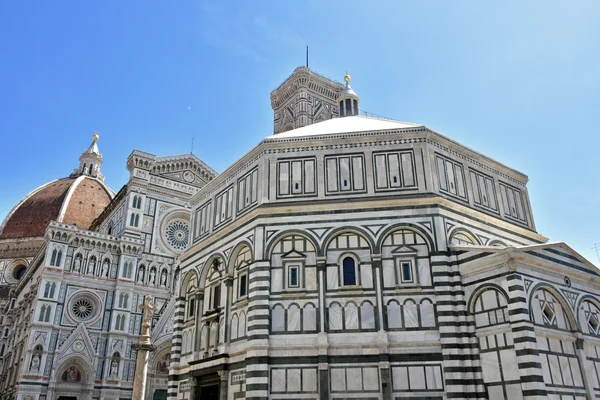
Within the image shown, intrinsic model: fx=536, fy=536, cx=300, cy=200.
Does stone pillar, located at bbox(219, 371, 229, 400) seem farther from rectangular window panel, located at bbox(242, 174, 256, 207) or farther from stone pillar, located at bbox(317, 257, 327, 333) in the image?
rectangular window panel, located at bbox(242, 174, 256, 207)

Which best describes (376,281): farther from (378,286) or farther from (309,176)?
(309,176)

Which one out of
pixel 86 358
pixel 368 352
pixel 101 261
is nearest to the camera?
pixel 368 352

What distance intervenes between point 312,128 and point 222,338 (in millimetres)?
9296

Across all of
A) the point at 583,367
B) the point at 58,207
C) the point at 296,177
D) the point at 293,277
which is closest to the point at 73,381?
the point at 293,277

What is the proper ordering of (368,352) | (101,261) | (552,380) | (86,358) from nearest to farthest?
1. (552,380)
2. (368,352)
3. (86,358)
4. (101,261)

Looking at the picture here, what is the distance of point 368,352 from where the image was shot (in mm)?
16688

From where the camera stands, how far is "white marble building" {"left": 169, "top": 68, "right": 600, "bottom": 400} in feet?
52.9

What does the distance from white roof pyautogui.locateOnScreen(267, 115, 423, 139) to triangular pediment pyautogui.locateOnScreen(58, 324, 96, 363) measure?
938 inches

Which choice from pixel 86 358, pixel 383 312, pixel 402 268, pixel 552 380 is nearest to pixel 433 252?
pixel 402 268

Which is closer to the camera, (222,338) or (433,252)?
(433,252)

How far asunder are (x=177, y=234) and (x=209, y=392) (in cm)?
2734

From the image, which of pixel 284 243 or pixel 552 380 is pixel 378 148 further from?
pixel 552 380

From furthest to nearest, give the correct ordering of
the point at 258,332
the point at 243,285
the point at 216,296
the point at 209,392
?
the point at 216,296, the point at 209,392, the point at 243,285, the point at 258,332

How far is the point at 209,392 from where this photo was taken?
19281mm
